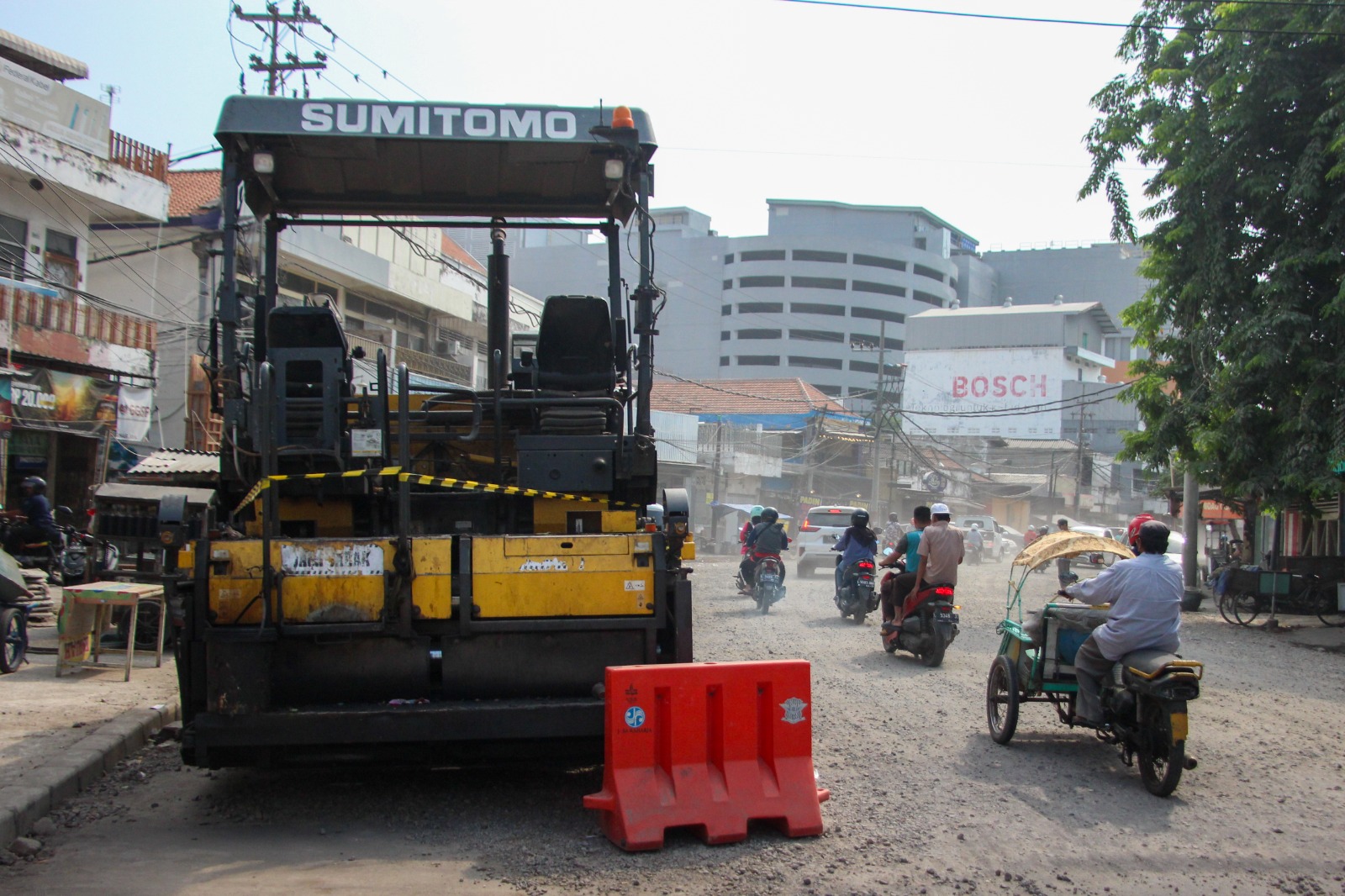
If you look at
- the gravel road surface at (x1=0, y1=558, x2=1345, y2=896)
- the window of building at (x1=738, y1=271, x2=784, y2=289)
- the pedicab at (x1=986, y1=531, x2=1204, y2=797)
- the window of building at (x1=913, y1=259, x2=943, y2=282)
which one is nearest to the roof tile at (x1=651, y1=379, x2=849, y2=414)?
the window of building at (x1=738, y1=271, x2=784, y2=289)

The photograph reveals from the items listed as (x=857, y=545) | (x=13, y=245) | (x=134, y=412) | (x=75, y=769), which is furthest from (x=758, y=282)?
(x=75, y=769)

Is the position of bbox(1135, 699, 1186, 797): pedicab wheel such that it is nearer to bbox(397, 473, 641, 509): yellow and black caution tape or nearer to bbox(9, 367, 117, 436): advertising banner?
bbox(397, 473, 641, 509): yellow and black caution tape

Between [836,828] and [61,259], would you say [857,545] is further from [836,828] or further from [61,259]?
[61,259]

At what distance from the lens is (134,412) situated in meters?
20.5

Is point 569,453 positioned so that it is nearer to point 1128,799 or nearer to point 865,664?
point 1128,799

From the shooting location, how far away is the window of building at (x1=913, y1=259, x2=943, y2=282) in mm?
94000

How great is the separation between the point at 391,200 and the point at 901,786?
506 cm

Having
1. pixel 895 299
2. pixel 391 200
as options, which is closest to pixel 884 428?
pixel 391 200

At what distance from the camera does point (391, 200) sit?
772 cm

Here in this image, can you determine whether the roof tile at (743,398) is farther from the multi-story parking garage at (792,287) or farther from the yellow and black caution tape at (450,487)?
the yellow and black caution tape at (450,487)

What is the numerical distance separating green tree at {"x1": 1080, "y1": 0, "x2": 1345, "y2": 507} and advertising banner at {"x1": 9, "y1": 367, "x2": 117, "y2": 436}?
17507 mm

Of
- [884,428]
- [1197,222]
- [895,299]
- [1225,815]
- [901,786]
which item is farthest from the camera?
[895,299]

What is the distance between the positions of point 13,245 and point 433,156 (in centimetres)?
1549

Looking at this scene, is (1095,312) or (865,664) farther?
(1095,312)
